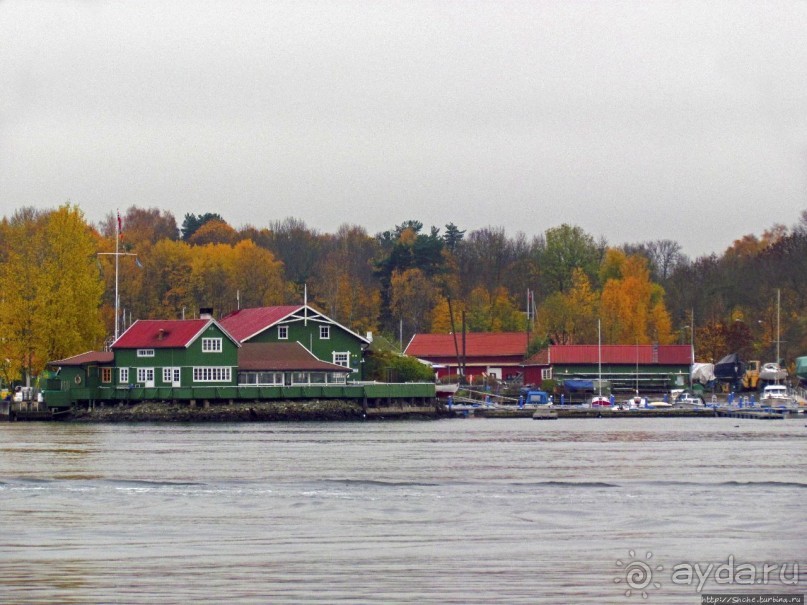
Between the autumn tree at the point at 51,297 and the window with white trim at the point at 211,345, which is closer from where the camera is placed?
the window with white trim at the point at 211,345

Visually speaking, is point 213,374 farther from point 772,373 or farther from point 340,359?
point 772,373

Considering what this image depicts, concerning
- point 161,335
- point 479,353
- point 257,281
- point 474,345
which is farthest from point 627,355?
point 161,335

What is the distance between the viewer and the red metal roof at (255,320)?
97.9m

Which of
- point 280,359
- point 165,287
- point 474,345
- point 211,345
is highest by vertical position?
A: point 165,287

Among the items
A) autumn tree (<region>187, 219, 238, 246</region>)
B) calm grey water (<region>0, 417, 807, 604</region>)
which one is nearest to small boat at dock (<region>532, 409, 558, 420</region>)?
calm grey water (<region>0, 417, 807, 604</region>)

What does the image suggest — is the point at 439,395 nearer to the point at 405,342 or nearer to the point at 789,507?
the point at 405,342

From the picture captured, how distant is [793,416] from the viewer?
95375 millimetres

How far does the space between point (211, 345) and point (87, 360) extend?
749cm

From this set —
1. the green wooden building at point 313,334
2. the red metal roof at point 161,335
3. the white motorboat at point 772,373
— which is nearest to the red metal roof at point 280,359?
the green wooden building at point 313,334

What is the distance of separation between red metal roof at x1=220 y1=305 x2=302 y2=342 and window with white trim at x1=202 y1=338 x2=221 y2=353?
306 inches

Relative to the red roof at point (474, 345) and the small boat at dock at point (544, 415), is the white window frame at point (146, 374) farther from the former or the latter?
the red roof at point (474, 345)

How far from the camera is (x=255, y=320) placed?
101 metres

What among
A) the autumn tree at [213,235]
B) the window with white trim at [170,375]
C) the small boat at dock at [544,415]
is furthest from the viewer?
the autumn tree at [213,235]

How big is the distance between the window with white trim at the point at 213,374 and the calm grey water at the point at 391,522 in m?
28.4
